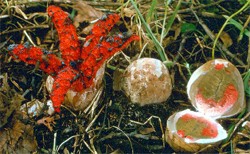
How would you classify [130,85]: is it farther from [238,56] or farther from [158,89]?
[238,56]

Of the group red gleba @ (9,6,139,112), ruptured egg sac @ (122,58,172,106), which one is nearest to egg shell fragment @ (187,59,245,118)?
ruptured egg sac @ (122,58,172,106)

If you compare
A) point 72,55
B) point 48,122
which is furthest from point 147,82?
point 48,122

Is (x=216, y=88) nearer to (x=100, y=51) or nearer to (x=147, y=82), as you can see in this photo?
(x=147, y=82)

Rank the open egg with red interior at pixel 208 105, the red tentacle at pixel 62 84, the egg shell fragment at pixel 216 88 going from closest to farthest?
1. the red tentacle at pixel 62 84
2. the open egg with red interior at pixel 208 105
3. the egg shell fragment at pixel 216 88

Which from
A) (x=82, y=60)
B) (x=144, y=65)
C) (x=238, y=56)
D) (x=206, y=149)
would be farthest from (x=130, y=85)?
(x=238, y=56)

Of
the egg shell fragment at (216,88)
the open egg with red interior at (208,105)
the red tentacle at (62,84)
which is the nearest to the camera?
the red tentacle at (62,84)

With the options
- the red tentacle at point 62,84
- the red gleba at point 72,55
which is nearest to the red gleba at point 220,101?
the red gleba at point 72,55

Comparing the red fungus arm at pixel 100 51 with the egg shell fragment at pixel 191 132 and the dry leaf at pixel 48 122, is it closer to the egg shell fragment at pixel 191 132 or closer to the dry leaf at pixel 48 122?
the dry leaf at pixel 48 122
